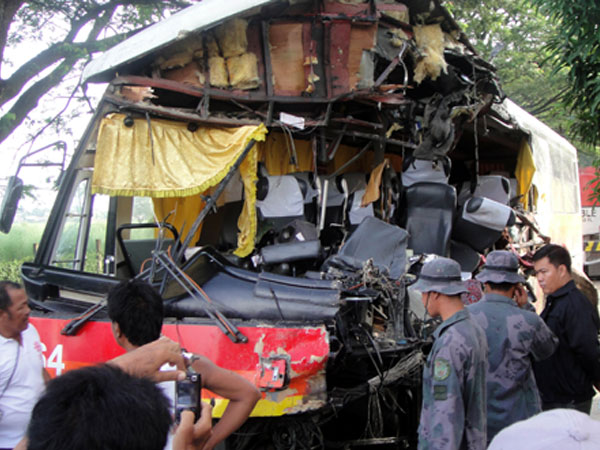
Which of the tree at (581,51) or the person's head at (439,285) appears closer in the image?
the person's head at (439,285)

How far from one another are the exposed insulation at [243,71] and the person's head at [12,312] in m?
2.93

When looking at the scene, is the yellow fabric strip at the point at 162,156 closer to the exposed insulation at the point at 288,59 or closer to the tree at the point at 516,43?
the exposed insulation at the point at 288,59

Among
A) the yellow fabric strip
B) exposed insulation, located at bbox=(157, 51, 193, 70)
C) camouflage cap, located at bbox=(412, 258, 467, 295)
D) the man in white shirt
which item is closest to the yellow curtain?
the yellow fabric strip

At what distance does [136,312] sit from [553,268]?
111 inches

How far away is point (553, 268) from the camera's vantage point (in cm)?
384

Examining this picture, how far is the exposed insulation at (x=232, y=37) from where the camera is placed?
202 inches

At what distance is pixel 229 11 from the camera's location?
16.2 ft

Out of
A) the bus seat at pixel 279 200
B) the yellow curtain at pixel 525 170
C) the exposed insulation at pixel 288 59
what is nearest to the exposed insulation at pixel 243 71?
the exposed insulation at pixel 288 59

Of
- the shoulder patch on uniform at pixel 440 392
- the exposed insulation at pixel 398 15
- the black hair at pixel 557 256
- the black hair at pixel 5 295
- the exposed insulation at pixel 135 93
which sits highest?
the exposed insulation at pixel 398 15

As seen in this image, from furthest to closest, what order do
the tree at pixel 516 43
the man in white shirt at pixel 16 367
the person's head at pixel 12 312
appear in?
the tree at pixel 516 43, the person's head at pixel 12 312, the man in white shirt at pixel 16 367

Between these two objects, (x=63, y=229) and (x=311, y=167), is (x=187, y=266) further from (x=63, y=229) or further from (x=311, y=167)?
→ (x=311, y=167)

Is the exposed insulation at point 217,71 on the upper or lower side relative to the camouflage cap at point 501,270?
upper

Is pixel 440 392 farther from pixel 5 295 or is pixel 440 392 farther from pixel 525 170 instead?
pixel 525 170

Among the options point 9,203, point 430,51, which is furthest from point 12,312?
point 430,51
